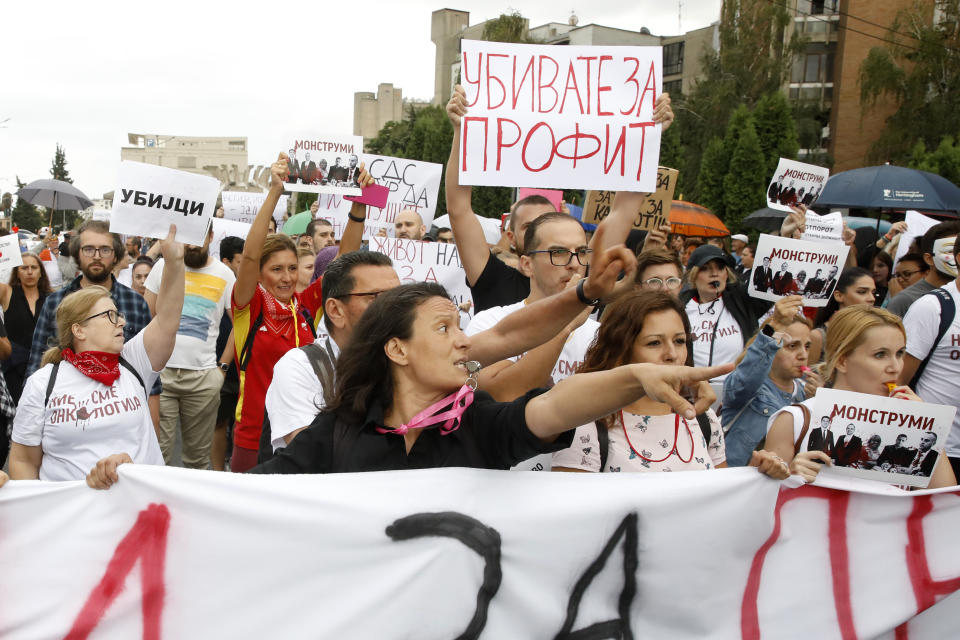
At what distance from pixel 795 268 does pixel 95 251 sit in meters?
3.89

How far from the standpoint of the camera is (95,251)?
17.5 ft

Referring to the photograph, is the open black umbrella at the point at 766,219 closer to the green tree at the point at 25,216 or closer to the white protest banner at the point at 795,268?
the white protest banner at the point at 795,268

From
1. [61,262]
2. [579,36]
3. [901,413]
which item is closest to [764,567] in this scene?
[901,413]

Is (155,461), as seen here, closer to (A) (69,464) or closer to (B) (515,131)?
(A) (69,464)

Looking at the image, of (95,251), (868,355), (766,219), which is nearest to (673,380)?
(868,355)

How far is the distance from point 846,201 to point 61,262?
360 inches

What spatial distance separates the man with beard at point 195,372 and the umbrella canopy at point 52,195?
11.8 m

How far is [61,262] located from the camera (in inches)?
427

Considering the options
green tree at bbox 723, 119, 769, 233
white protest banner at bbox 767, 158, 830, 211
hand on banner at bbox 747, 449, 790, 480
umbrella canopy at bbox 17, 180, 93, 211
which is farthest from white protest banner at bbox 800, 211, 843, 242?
green tree at bbox 723, 119, 769, 233

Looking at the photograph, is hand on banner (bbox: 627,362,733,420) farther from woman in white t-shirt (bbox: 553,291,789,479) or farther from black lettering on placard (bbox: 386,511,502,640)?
woman in white t-shirt (bbox: 553,291,789,479)

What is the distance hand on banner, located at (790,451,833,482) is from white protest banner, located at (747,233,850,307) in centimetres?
226

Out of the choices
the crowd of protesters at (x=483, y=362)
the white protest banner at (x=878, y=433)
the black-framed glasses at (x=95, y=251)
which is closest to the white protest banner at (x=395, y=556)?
the crowd of protesters at (x=483, y=362)

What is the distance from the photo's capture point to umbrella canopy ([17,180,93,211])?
55.0 ft

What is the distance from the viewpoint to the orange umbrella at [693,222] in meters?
12.7
